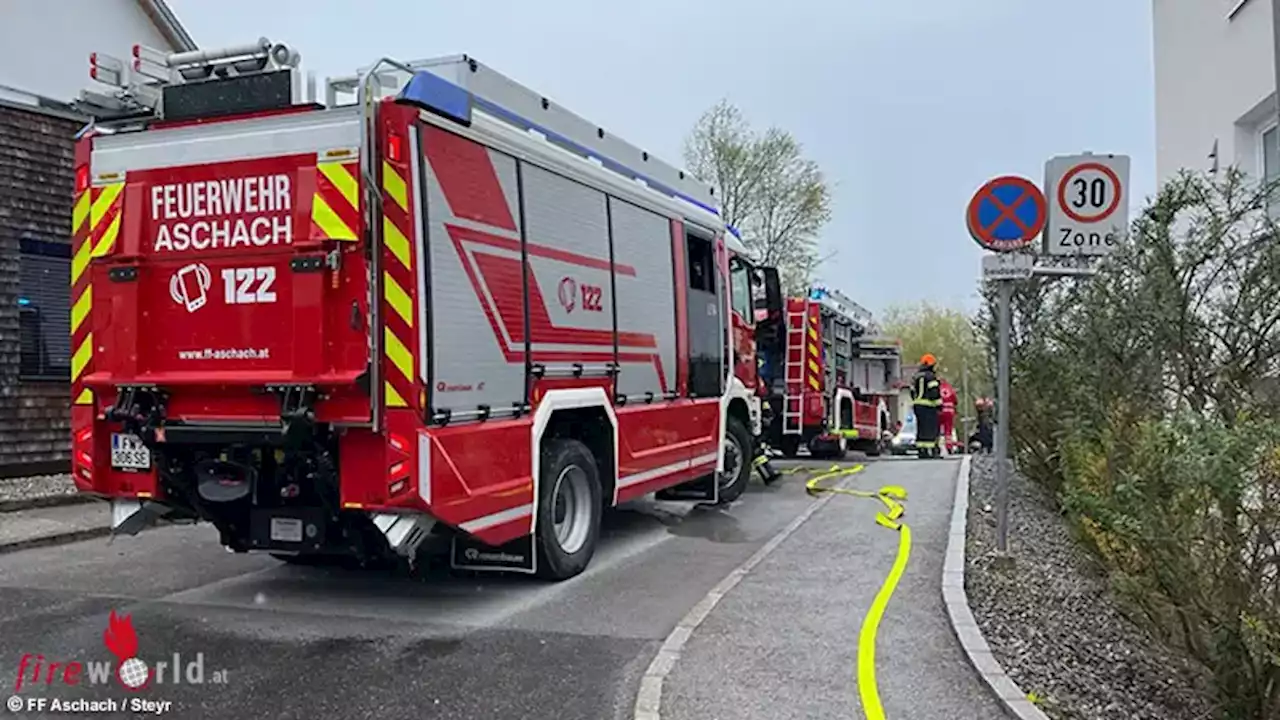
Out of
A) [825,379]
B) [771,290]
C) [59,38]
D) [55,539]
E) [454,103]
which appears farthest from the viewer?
[825,379]

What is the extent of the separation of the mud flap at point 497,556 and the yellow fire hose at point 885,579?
224 centimetres

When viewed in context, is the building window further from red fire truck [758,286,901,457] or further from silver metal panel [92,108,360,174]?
red fire truck [758,286,901,457]

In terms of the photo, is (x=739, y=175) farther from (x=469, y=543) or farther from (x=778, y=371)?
(x=469, y=543)

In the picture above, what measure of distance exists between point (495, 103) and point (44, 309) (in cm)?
758

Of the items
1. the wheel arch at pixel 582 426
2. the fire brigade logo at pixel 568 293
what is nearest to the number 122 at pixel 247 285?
the wheel arch at pixel 582 426

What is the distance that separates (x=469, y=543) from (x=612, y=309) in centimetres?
209

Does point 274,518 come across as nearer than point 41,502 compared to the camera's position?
Yes

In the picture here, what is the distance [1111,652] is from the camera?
5633 mm

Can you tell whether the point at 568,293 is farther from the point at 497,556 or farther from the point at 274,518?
the point at 274,518

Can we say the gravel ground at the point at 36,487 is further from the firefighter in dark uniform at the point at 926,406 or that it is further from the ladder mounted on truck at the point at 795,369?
the firefighter in dark uniform at the point at 926,406

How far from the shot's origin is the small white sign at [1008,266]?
714 cm

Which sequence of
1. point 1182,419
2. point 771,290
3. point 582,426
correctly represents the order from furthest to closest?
point 771,290, point 582,426, point 1182,419

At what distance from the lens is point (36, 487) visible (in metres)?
10.9

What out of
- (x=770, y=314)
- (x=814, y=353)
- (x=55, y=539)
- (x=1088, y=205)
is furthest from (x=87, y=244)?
(x=814, y=353)
